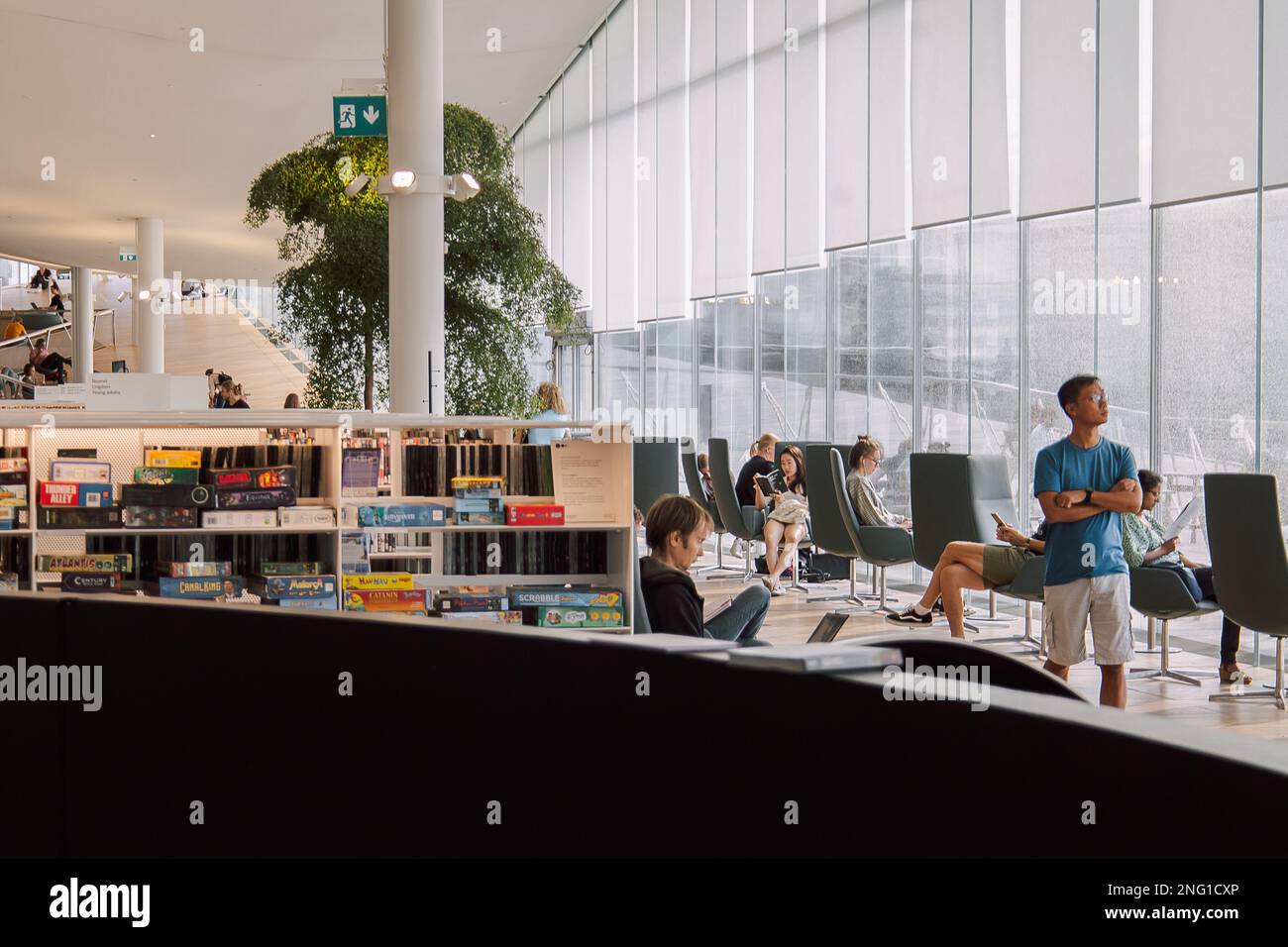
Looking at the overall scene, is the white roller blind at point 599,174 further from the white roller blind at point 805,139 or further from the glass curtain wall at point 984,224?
the white roller blind at point 805,139

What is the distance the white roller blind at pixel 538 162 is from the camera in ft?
57.3

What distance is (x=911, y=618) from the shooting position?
24.5 feet

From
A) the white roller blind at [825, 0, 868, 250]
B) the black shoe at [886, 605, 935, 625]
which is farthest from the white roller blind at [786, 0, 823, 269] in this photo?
the black shoe at [886, 605, 935, 625]

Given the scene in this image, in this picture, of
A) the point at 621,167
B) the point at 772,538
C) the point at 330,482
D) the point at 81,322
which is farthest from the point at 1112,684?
the point at 81,322

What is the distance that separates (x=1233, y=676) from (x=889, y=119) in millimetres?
4891

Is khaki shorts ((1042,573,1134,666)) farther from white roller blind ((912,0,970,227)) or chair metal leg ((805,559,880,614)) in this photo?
white roller blind ((912,0,970,227))

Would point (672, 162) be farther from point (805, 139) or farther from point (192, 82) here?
point (192, 82)

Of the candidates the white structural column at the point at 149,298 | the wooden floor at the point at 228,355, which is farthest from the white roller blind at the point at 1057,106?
the wooden floor at the point at 228,355

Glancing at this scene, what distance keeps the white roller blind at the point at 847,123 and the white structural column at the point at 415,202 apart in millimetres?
3205

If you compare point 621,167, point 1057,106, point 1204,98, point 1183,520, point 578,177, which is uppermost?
point 578,177

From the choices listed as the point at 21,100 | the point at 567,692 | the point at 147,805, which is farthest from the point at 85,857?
the point at 21,100

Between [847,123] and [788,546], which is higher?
[847,123]

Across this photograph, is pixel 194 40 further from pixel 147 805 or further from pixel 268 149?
pixel 147 805

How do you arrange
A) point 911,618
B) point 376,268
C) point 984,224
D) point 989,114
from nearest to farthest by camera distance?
point 911,618 → point 989,114 → point 984,224 → point 376,268
